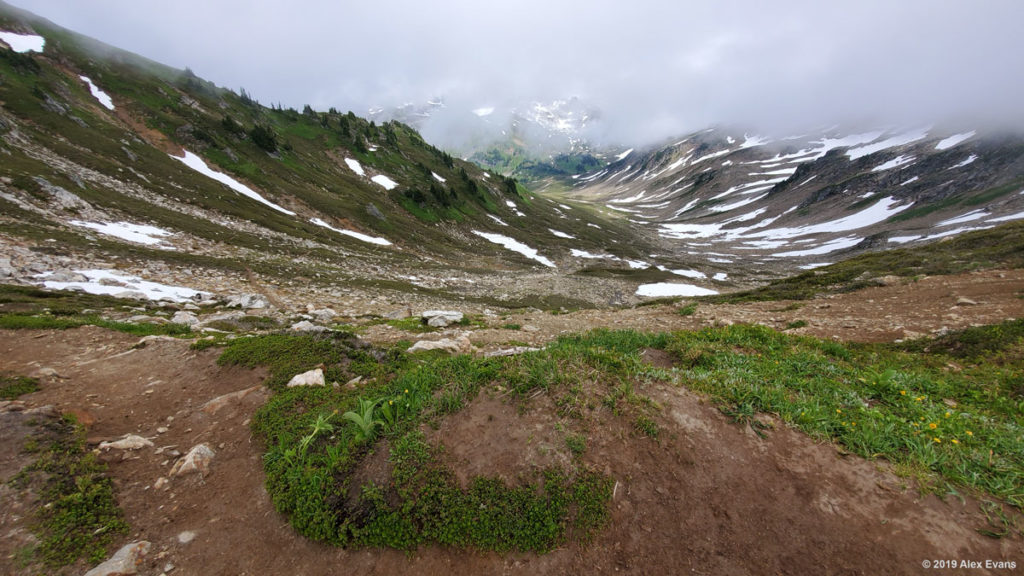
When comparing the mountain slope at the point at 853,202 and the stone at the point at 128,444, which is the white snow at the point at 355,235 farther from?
the mountain slope at the point at 853,202

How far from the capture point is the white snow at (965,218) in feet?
232

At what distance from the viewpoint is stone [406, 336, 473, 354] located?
29.7ft

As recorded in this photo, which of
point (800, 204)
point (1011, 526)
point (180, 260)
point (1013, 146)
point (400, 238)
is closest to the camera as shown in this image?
point (1011, 526)

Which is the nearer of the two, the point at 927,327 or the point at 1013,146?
the point at 927,327

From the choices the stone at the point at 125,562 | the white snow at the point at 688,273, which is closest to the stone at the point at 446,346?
the stone at the point at 125,562

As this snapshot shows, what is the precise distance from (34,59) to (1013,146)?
187m

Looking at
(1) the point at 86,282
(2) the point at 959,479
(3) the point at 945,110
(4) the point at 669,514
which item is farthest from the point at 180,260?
(3) the point at 945,110

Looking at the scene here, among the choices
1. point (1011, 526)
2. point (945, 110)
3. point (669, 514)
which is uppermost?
point (945, 110)

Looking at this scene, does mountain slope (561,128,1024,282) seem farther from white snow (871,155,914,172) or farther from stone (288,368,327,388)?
stone (288,368,327,388)

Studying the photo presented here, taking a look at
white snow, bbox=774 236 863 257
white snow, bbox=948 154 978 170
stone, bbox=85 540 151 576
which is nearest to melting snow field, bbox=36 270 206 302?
stone, bbox=85 540 151 576

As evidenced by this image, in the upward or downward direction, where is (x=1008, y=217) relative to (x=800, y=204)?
downward

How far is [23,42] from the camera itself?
4025 centimetres

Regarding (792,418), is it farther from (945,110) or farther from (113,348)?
(945,110)

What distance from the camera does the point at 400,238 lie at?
144 feet
